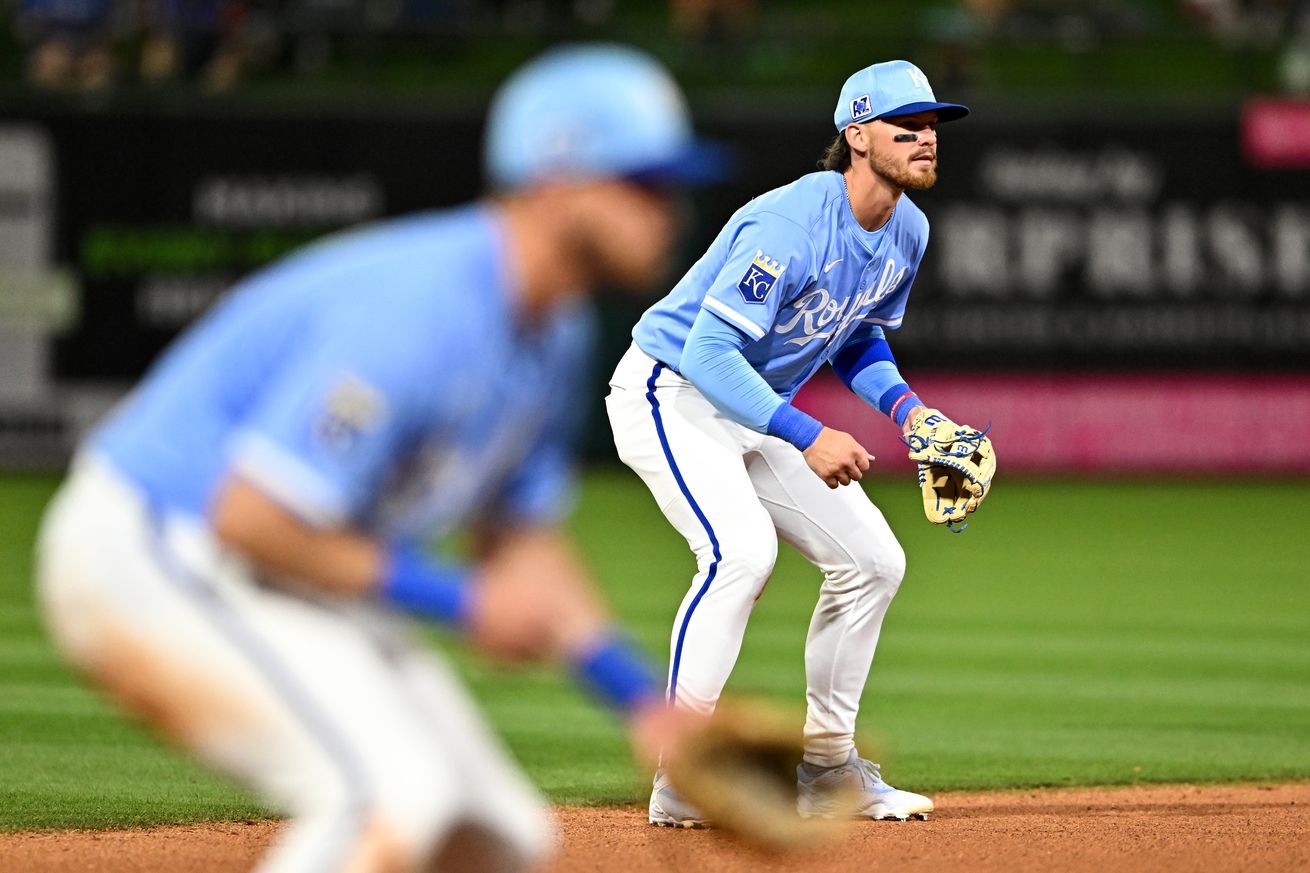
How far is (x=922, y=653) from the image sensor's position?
10.9 m

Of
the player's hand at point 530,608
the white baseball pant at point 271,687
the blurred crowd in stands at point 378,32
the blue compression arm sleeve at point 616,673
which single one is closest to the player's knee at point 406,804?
the white baseball pant at point 271,687

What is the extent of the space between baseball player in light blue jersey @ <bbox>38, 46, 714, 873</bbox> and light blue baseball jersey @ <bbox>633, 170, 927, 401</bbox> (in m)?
2.90

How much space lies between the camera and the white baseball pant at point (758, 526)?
6355mm

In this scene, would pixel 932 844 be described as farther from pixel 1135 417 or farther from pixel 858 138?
pixel 1135 417

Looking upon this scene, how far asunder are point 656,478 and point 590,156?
134 inches

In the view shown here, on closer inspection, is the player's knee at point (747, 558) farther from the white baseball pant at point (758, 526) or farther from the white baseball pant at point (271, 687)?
the white baseball pant at point (271, 687)

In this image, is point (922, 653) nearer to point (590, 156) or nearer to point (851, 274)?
point (851, 274)

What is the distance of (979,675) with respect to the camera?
10.2m

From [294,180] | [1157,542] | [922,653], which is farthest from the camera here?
[294,180]

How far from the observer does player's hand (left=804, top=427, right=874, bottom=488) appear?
6098 mm

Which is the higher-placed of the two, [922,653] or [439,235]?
[439,235]

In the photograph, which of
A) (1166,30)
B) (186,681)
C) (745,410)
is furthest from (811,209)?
(1166,30)

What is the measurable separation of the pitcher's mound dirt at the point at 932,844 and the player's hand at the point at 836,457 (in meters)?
1.16

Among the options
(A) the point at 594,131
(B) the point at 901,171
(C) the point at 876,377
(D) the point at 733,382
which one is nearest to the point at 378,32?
(C) the point at 876,377
